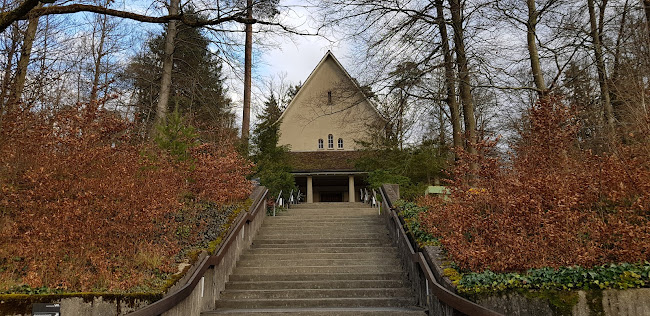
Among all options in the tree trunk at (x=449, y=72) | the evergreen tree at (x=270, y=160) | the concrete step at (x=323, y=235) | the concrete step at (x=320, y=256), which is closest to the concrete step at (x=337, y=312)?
the concrete step at (x=320, y=256)

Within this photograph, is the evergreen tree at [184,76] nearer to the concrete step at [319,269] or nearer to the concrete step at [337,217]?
the concrete step at [337,217]

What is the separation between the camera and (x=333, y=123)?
947 inches

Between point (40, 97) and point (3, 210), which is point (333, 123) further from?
point (3, 210)

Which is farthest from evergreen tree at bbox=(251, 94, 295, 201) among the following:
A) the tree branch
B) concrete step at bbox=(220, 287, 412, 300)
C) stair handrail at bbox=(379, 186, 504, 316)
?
the tree branch

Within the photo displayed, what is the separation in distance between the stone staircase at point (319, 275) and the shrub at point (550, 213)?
1.30m

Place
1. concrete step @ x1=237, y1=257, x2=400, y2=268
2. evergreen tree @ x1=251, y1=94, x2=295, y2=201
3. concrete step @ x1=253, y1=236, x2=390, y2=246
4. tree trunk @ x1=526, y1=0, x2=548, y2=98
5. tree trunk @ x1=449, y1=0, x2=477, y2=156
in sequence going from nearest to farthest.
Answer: concrete step @ x1=237, y1=257, x2=400, y2=268 < concrete step @ x1=253, y1=236, x2=390, y2=246 < tree trunk @ x1=526, y1=0, x2=548, y2=98 < tree trunk @ x1=449, y1=0, x2=477, y2=156 < evergreen tree @ x1=251, y1=94, x2=295, y2=201

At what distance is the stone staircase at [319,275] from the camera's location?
652 cm

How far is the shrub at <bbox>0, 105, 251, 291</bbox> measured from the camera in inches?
213

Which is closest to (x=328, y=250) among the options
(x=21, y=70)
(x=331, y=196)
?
(x=21, y=70)

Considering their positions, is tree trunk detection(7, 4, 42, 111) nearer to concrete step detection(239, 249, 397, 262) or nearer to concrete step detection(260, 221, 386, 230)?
concrete step detection(239, 249, 397, 262)

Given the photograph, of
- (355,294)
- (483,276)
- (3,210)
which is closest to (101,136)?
(3,210)

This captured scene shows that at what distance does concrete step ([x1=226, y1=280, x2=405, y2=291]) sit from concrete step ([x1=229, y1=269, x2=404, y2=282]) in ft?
0.68

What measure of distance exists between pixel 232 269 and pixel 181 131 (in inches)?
159

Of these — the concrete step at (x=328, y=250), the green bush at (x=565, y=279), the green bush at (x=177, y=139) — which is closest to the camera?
the green bush at (x=565, y=279)
